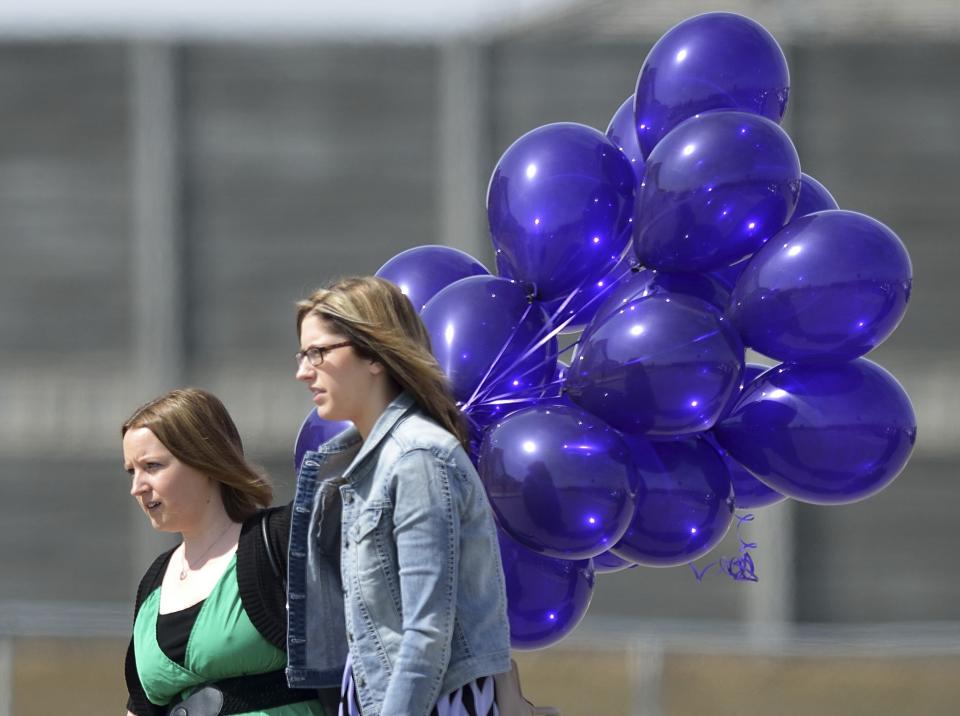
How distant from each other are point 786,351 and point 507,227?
67 cm

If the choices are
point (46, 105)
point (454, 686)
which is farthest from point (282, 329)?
point (454, 686)

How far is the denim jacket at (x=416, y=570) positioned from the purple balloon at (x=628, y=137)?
115 centimetres

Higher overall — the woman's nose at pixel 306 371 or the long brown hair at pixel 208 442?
the woman's nose at pixel 306 371

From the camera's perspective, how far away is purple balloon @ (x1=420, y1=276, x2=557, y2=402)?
3232 millimetres

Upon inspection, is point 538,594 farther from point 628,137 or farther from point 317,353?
point 628,137

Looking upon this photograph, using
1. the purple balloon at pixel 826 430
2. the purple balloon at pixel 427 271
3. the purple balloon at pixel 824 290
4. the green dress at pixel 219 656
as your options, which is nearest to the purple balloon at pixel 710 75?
the purple balloon at pixel 824 290

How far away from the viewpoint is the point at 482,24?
13141 millimetres

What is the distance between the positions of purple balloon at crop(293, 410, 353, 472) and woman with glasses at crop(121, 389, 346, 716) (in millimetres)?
386

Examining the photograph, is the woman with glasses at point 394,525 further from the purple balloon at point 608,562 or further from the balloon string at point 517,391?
the purple balloon at point 608,562

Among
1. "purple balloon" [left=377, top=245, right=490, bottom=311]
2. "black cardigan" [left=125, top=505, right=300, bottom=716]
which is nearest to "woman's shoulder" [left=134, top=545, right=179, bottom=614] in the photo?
"black cardigan" [left=125, top=505, right=300, bottom=716]

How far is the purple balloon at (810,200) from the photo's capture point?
341cm

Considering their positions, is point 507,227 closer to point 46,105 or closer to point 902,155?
point 902,155

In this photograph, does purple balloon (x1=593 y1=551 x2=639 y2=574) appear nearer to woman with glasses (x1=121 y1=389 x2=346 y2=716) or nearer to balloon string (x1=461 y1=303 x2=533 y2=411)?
balloon string (x1=461 y1=303 x2=533 y2=411)

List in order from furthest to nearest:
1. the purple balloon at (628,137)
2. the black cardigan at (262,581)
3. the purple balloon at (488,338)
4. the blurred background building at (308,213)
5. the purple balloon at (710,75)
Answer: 1. the blurred background building at (308,213)
2. the purple balloon at (628,137)
3. the purple balloon at (710,75)
4. the purple balloon at (488,338)
5. the black cardigan at (262,581)
